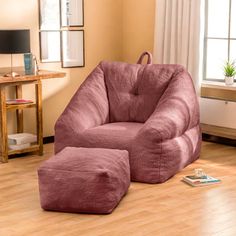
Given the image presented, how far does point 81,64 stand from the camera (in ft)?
21.0

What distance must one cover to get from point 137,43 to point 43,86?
1292 mm

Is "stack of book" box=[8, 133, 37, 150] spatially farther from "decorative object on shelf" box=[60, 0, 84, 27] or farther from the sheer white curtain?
the sheer white curtain

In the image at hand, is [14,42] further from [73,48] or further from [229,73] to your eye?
[229,73]

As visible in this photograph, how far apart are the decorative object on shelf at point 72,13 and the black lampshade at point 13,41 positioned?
891mm

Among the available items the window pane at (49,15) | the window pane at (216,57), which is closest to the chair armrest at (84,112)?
the window pane at (49,15)

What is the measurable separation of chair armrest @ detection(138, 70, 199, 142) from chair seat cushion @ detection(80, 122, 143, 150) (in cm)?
16

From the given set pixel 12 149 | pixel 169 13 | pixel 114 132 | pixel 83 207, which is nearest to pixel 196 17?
pixel 169 13

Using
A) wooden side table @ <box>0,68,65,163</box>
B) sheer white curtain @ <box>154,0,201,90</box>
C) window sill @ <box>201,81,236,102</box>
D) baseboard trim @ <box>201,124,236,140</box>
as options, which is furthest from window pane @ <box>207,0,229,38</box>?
wooden side table @ <box>0,68,65,163</box>

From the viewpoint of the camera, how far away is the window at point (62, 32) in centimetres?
599

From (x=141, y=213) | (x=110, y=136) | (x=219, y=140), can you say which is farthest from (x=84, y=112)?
(x=219, y=140)

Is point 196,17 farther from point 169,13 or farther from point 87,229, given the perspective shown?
point 87,229

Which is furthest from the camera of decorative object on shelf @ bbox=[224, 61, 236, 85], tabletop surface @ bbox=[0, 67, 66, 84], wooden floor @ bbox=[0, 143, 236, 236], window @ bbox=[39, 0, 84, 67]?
window @ bbox=[39, 0, 84, 67]

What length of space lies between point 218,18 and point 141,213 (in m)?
2.95

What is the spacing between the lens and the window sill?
590 centimetres
